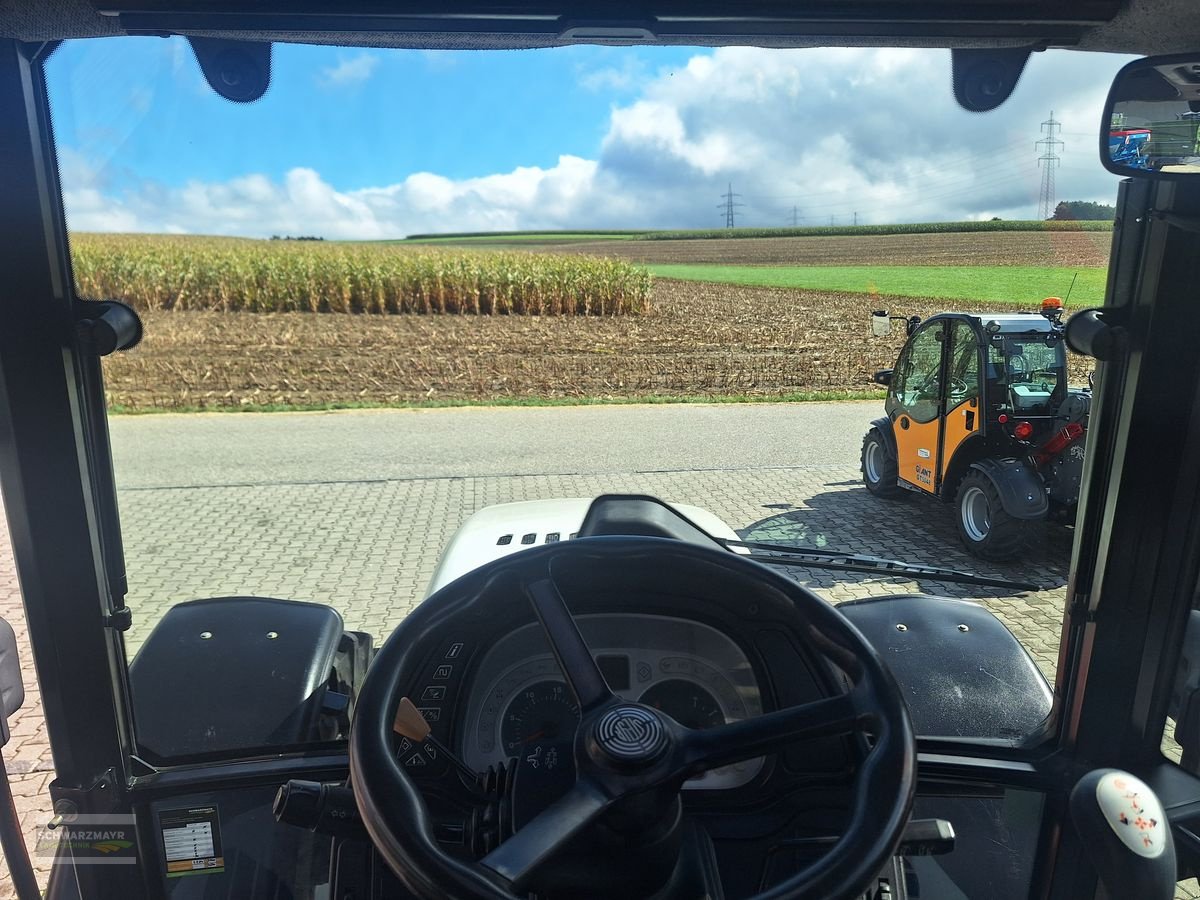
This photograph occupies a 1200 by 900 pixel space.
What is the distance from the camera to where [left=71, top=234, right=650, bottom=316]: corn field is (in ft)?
57.1

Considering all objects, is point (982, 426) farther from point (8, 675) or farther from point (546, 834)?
point (8, 675)

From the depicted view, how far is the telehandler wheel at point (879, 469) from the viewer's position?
4473mm

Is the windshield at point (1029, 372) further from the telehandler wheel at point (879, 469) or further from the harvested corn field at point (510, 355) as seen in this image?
the harvested corn field at point (510, 355)

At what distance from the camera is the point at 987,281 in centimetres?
254

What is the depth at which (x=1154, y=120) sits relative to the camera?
3.76ft

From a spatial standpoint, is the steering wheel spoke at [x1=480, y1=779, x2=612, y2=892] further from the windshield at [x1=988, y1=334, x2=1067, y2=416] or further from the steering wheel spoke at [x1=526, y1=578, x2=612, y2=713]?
the windshield at [x1=988, y1=334, x2=1067, y2=416]

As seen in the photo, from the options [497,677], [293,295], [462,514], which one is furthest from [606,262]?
[497,677]

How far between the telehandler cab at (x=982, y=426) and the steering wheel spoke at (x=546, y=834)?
3.69 metres

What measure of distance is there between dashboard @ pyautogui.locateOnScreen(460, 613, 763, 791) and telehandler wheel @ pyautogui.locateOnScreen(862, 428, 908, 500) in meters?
3.11

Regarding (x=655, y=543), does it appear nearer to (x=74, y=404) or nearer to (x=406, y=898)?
(x=406, y=898)

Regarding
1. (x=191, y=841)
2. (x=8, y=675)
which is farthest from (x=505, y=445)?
(x=8, y=675)

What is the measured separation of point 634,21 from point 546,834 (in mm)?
987

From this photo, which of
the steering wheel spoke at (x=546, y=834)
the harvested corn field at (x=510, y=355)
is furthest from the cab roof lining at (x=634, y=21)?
the harvested corn field at (x=510, y=355)

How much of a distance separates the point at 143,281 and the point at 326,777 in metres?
15.7
